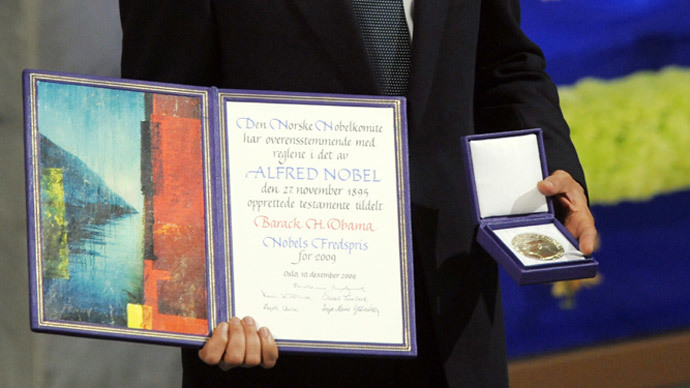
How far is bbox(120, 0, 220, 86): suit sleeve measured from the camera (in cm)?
142

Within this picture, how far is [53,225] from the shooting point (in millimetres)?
1185

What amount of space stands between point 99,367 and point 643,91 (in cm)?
210

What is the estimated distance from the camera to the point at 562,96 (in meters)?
3.22

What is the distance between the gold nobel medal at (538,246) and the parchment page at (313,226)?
17 centimetres

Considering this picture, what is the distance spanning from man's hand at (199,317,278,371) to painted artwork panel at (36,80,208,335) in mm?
28

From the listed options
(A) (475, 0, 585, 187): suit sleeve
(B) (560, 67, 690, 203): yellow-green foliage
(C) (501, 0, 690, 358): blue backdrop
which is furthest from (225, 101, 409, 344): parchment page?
(B) (560, 67, 690, 203): yellow-green foliage

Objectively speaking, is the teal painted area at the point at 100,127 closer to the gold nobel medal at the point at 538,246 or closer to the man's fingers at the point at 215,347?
the man's fingers at the point at 215,347

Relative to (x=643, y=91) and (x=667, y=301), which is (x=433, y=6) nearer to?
(x=643, y=91)

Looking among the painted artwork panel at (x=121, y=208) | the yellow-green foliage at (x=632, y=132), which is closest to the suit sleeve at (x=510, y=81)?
the painted artwork panel at (x=121, y=208)

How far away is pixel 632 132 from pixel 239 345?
97.0 inches

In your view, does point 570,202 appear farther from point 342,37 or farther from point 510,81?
point 342,37

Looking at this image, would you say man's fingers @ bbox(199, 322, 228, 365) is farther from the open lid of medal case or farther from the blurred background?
the blurred background

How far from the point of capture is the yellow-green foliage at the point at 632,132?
326cm

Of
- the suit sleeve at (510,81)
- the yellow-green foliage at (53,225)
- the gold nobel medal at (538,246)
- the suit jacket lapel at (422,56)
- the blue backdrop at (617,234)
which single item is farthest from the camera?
the blue backdrop at (617,234)
